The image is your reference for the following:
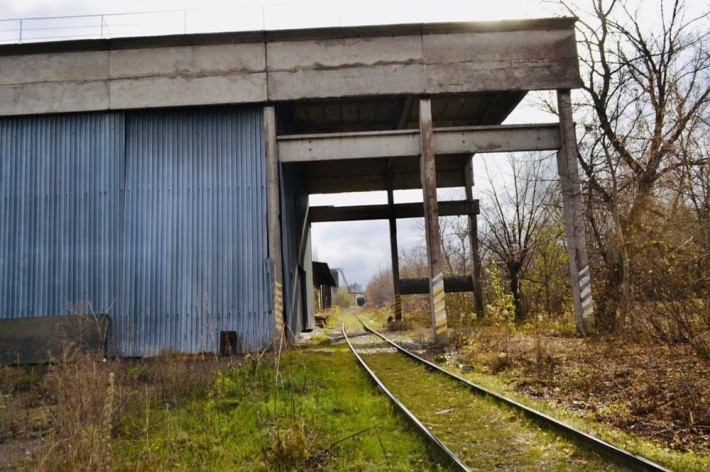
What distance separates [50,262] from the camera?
48.7 ft

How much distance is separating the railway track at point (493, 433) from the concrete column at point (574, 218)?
7.15 meters

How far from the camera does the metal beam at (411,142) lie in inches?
627

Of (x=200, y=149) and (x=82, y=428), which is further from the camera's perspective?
(x=200, y=149)

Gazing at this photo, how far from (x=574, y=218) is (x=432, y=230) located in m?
4.04

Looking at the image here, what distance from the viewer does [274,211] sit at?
15234 millimetres

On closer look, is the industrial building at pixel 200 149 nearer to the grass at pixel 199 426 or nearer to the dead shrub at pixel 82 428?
the grass at pixel 199 426

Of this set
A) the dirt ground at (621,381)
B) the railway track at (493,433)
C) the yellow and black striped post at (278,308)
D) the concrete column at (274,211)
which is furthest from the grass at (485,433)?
the concrete column at (274,211)

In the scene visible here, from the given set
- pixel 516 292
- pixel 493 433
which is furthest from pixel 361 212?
pixel 493 433

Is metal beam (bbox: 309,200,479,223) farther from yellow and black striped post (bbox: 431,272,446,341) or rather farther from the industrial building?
yellow and black striped post (bbox: 431,272,446,341)

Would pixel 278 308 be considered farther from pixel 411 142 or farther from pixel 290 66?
pixel 290 66

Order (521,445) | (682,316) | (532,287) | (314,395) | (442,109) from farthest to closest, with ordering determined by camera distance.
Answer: (532,287) → (442,109) → (682,316) → (314,395) → (521,445)

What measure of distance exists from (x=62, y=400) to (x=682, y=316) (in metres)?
9.51

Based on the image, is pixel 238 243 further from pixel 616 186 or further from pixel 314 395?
pixel 616 186

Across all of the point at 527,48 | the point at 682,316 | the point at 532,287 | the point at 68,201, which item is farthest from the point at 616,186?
the point at 68,201
